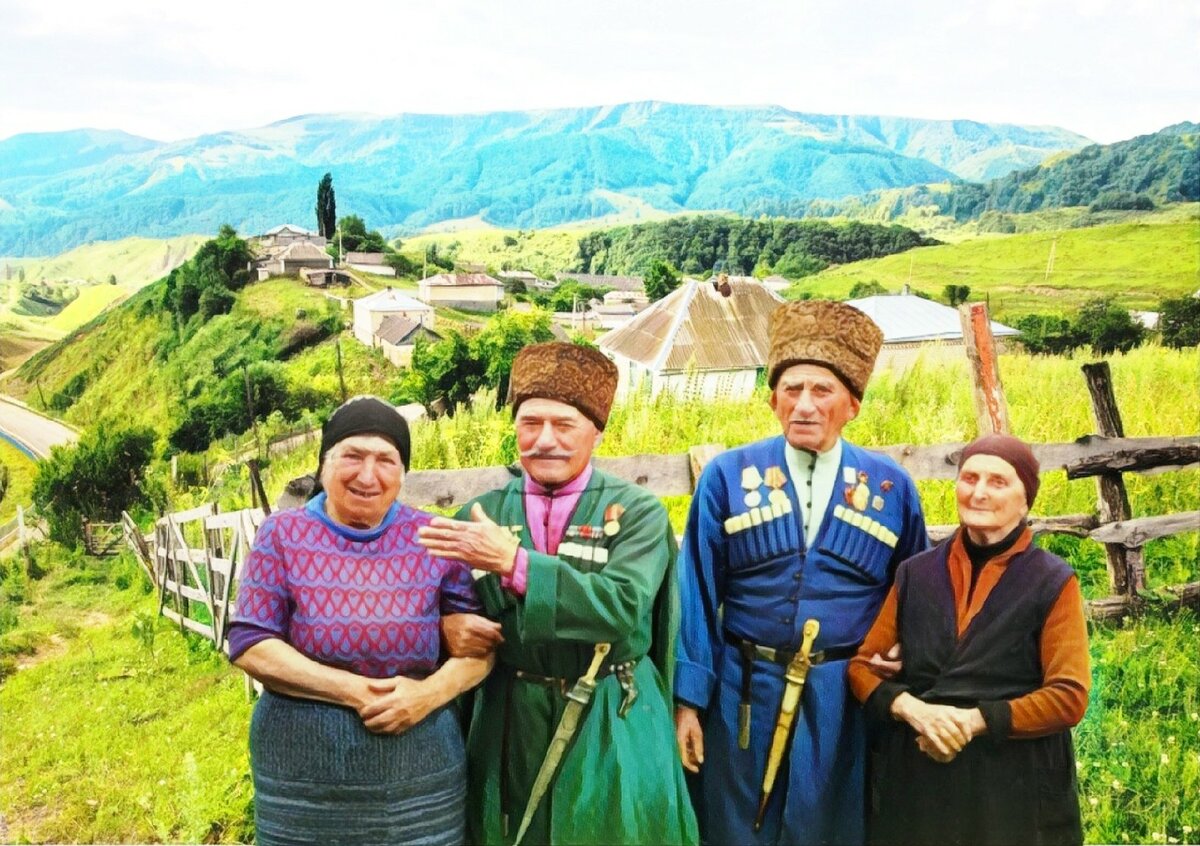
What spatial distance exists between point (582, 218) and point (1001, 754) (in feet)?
9.24

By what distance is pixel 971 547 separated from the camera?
2.78 m

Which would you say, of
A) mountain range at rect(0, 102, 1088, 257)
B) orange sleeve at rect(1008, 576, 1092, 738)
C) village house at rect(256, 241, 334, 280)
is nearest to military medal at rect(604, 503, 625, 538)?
orange sleeve at rect(1008, 576, 1092, 738)

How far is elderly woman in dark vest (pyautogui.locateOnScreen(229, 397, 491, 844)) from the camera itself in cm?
265

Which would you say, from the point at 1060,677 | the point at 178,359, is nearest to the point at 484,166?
the point at 178,359

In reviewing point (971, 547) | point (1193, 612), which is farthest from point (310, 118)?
point (1193, 612)

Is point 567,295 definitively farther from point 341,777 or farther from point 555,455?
point 341,777

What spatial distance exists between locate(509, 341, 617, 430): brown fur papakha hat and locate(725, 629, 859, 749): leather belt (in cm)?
81

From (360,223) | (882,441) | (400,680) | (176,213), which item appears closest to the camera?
(400,680)

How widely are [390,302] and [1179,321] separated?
3378mm

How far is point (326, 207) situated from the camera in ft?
13.7

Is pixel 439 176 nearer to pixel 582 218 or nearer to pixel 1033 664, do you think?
pixel 582 218

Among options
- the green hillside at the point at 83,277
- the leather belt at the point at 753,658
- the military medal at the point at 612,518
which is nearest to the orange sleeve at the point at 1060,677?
the leather belt at the point at 753,658

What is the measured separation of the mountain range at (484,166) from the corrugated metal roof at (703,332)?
35.3 inches

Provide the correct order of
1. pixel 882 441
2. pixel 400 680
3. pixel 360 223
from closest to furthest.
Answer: pixel 400 680 → pixel 882 441 → pixel 360 223
